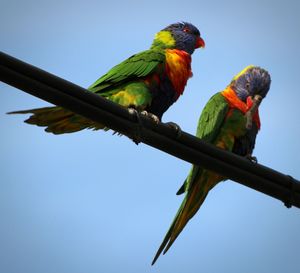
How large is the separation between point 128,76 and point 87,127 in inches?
21.1

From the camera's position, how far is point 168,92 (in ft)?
16.5

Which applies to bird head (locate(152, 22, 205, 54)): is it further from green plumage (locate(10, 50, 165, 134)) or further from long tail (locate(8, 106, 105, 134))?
long tail (locate(8, 106, 105, 134))

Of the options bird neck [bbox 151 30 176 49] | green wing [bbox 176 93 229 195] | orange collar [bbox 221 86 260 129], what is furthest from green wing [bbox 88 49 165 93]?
orange collar [bbox 221 86 260 129]

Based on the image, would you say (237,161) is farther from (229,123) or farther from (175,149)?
(229,123)

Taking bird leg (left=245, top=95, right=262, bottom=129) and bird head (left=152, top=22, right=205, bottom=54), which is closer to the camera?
bird leg (left=245, top=95, right=262, bottom=129)

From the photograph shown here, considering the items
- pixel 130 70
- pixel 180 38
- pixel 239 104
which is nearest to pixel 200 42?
pixel 180 38

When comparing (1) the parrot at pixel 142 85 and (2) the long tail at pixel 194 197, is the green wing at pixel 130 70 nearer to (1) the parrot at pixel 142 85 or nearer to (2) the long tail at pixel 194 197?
(1) the parrot at pixel 142 85

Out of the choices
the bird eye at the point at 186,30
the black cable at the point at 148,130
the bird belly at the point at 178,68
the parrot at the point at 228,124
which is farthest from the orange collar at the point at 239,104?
the black cable at the point at 148,130

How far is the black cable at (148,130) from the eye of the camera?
2.63 metres

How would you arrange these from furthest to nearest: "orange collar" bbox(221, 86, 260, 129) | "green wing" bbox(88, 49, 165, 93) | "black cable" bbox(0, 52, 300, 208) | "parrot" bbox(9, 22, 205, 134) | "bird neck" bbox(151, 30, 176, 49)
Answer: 1. "bird neck" bbox(151, 30, 176, 49)
2. "orange collar" bbox(221, 86, 260, 129)
3. "green wing" bbox(88, 49, 165, 93)
4. "parrot" bbox(9, 22, 205, 134)
5. "black cable" bbox(0, 52, 300, 208)

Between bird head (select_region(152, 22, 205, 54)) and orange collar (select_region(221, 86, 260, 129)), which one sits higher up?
bird head (select_region(152, 22, 205, 54))

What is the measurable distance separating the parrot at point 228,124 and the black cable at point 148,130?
1.58 metres

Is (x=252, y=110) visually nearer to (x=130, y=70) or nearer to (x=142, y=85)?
(x=142, y=85)

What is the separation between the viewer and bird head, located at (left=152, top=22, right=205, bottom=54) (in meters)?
5.62
